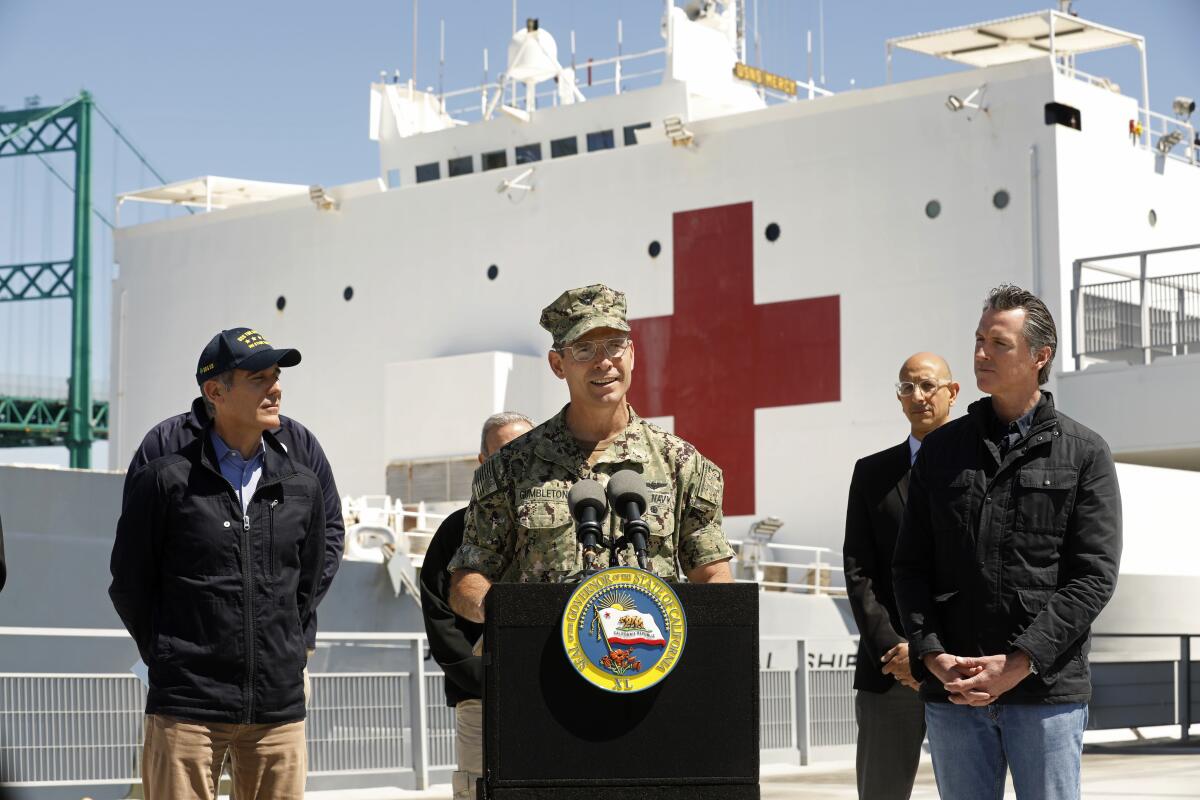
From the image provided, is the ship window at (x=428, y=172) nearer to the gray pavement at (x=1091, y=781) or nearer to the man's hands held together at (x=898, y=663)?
the gray pavement at (x=1091, y=781)

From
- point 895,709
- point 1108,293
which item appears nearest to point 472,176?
point 1108,293

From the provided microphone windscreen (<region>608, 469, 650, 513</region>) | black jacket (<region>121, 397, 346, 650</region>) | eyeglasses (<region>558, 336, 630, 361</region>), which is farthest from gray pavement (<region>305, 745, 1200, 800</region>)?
microphone windscreen (<region>608, 469, 650, 513</region>)

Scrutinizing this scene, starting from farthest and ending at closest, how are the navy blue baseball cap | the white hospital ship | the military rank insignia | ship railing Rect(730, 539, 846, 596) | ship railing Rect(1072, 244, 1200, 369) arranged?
ship railing Rect(730, 539, 846, 596), ship railing Rect(1072, 244, 1200, 369), the white hospital ship, the navy blue baseball cap, the military rank insignia

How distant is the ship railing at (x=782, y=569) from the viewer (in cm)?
1260

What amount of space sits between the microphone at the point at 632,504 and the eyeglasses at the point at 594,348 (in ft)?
0.93

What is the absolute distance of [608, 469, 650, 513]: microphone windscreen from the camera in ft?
7.86

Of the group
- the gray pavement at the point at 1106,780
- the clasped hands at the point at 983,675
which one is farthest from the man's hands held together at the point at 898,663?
the gray pavement at the point at 1106,780

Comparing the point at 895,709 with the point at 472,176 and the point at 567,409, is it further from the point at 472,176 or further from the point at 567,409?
the point at 472,176

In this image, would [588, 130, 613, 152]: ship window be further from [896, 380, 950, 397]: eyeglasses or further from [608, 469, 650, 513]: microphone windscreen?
Answer: [608, 469, 650, 513]: microphone windscreen

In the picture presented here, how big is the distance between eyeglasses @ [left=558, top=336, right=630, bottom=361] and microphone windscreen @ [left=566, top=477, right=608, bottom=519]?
32cm

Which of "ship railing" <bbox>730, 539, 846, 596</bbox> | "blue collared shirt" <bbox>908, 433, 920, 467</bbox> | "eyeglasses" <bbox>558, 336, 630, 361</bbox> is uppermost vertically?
"eyeglasses" <bbox>558, 336, 630, 361</bbox>

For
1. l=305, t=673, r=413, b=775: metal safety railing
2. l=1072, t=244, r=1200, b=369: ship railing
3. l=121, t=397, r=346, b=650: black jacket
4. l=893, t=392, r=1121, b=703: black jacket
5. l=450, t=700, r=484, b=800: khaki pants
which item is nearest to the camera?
l=893, t=392, r=1121, b=703: black jacket

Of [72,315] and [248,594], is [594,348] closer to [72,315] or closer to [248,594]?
[248,594]

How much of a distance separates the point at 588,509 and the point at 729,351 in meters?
12.0
